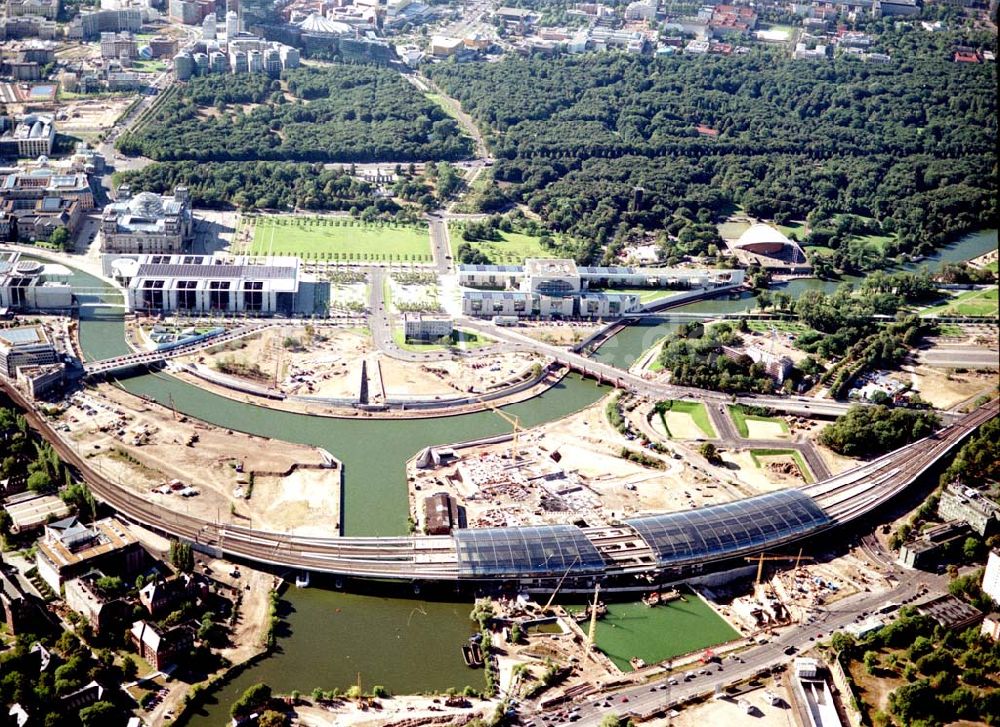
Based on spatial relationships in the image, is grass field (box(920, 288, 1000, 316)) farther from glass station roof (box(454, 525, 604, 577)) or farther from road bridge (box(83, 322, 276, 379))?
road bridge (box(83, 322, 276, 379))

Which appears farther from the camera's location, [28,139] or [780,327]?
[28,139]

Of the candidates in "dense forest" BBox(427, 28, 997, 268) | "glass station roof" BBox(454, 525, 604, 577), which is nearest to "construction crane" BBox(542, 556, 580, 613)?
"glass station roof" BBox(454, 525, 604, 577)

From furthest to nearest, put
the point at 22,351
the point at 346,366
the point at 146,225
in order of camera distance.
A: the point at 146,225, the point at 346,366, the point at 22,351

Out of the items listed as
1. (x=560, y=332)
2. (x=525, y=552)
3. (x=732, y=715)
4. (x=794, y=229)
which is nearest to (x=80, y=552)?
(x=525, y=552)

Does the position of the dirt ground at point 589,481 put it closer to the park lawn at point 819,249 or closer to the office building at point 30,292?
the office building at point 30,292

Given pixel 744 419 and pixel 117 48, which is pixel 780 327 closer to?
pixel 744 419

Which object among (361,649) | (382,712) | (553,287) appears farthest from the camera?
(553,287)

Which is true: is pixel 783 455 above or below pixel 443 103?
below
